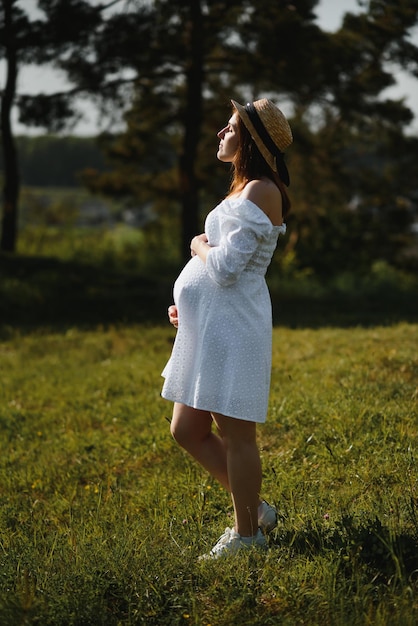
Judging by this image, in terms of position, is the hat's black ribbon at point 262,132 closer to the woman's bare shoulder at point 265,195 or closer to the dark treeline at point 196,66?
the woman's bare shoulder at point 265,195

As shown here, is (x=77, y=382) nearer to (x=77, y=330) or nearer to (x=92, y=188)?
(x=77, y=330)

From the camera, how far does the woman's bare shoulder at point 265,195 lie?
11.4ft

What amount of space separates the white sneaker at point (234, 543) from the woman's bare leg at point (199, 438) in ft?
0.79

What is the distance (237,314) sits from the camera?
3.51 metres

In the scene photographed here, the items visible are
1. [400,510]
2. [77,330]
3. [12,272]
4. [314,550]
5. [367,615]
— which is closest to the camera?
[367,615]

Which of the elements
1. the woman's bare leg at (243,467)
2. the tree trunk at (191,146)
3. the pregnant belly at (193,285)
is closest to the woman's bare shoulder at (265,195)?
the pregnant belly at (193,285)

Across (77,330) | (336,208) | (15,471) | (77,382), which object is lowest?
(336,208)

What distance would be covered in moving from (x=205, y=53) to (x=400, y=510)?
14480 mm

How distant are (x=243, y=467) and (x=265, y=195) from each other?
114 centimetres

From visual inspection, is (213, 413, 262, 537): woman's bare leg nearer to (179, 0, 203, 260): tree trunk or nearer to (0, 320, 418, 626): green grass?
(0, 320, 418, 626): green grass

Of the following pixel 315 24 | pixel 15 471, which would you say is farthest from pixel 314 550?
pixel 315 24

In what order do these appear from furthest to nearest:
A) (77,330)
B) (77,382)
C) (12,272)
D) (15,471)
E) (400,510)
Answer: (12,272) < (77,330) < (77,382) < (15,471) < (400,510)

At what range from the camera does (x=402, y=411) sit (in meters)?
5.21

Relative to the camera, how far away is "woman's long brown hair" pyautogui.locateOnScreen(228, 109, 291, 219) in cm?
355
